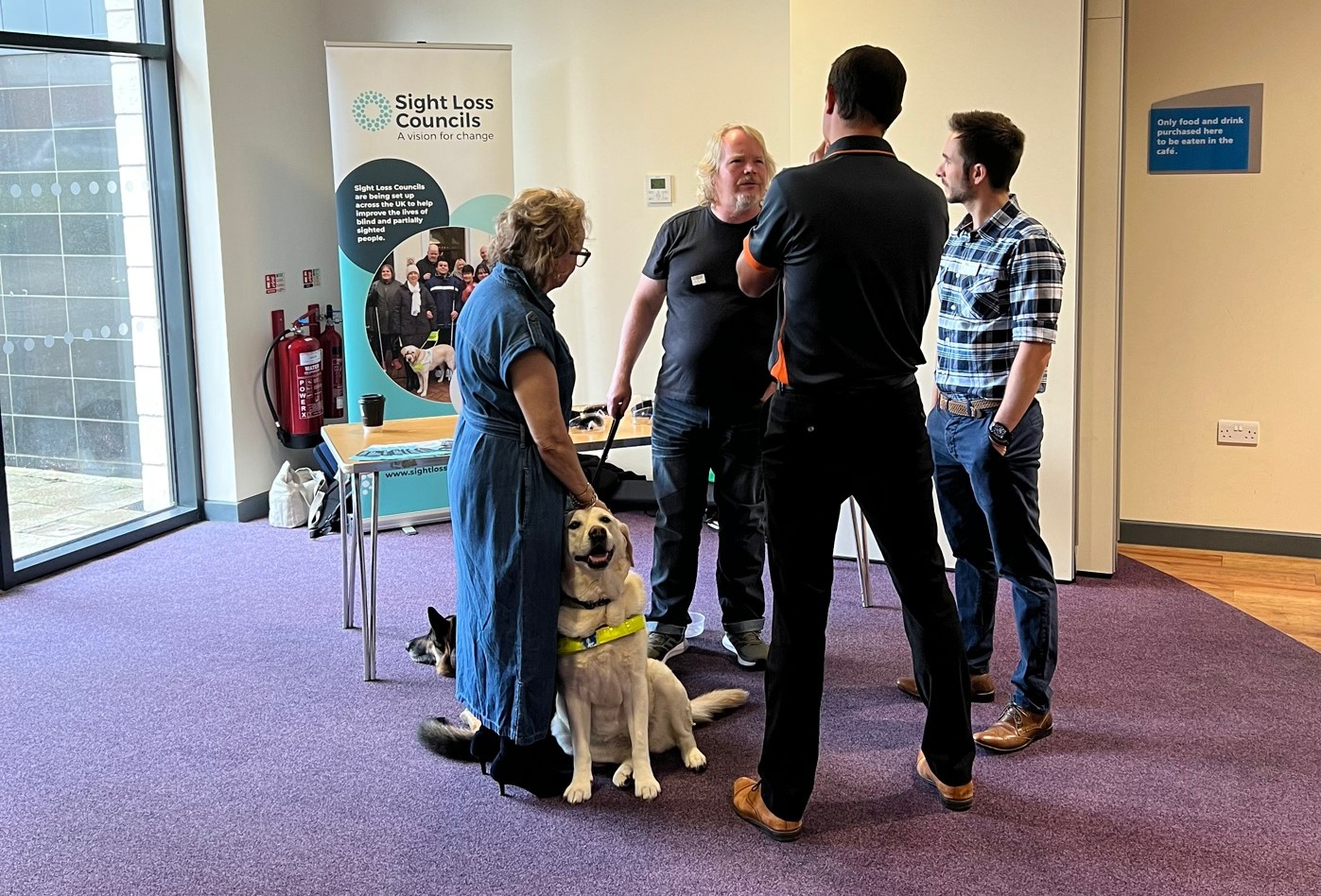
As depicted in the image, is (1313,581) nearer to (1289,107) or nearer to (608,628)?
(1289,107)

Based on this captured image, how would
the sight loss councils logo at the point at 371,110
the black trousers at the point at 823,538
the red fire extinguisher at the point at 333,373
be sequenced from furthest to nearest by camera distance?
the red fire extinguisher at the point at 333,373 → the sight loss councils logo at the point at 371,110 → the black trousers at the point at 823,538

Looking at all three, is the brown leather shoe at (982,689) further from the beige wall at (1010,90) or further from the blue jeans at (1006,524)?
the beige wall at (1010,90)

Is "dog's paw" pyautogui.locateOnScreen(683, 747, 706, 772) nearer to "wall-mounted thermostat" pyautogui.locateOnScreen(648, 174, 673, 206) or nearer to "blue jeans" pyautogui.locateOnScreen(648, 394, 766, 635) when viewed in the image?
"blue jeans" pyautogui.locateOnScreen(648, 394, 766, 635)

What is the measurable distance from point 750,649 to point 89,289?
325cm

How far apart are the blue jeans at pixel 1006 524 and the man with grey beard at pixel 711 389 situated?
0.62 meters

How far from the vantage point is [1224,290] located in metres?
4.78

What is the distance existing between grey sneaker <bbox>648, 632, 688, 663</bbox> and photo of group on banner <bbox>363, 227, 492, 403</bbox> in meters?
2.23

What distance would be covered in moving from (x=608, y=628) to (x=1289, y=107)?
3.42 m

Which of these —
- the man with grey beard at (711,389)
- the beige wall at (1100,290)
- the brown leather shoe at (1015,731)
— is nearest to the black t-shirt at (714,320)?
the man with grey beard at (711,389)

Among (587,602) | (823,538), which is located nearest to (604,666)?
(587,602)

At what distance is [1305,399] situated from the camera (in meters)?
4.77

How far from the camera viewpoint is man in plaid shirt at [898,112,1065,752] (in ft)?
9.41

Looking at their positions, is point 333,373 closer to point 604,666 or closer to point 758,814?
point 604,666

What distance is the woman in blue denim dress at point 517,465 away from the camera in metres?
2.69
